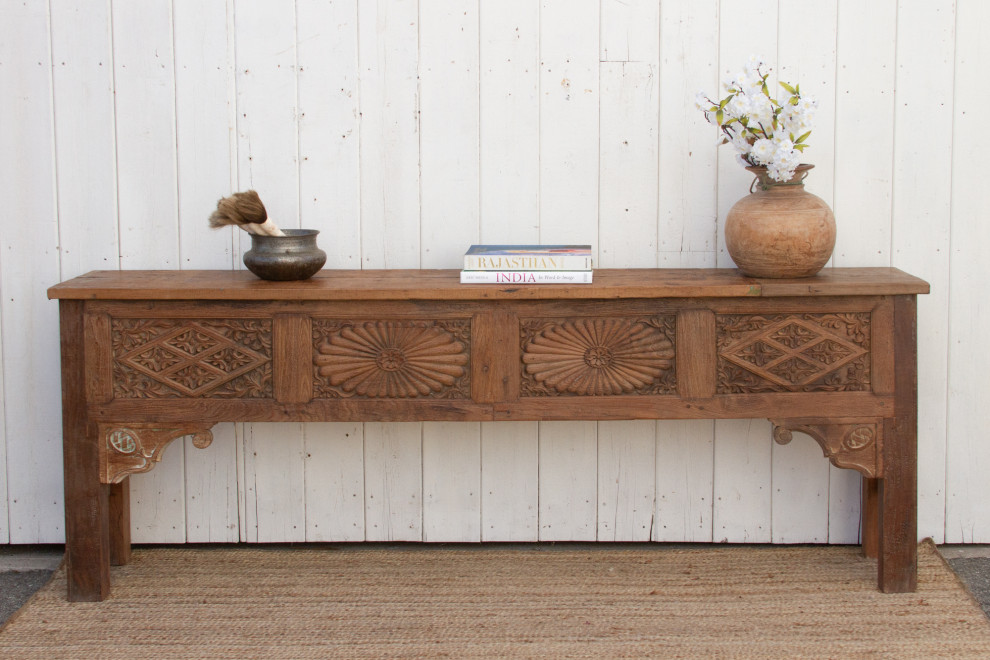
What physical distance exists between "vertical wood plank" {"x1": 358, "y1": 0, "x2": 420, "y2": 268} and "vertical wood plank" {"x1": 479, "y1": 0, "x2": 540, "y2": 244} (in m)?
0.19

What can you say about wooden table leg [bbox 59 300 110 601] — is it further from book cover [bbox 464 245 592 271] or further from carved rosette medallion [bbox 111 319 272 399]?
book cover [bbox 464 245 592 271]

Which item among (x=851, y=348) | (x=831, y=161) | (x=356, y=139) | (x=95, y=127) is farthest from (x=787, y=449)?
(x=95, y=127)

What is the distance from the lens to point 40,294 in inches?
111

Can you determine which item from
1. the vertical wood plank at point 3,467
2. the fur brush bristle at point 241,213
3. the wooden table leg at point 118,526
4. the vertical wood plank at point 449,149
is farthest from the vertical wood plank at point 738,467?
the vertical wood plank at point 3,467

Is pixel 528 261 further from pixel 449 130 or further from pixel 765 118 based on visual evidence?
pixel 765 118

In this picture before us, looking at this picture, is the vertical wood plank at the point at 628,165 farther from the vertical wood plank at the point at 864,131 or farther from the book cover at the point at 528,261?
the vertical wood plank at the point at 864,131

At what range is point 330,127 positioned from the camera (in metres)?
2.76

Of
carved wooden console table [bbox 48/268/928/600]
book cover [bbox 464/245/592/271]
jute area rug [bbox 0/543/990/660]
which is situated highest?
book cover [bbox 464/245/592/271]

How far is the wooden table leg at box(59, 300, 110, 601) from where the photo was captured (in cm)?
248

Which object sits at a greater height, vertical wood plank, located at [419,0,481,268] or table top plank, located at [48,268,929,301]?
vertical wood plank, located at [419,0,481,268]

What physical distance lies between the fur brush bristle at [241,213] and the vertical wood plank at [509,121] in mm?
617

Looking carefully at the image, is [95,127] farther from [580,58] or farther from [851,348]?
[851,348]

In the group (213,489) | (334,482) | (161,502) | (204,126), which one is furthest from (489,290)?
(161,502)

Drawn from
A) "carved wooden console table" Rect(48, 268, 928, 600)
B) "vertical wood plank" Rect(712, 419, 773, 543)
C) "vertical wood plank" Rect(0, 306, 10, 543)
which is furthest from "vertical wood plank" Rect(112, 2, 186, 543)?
"vertical wood plank" Rect(712, 419, 773, 543)
